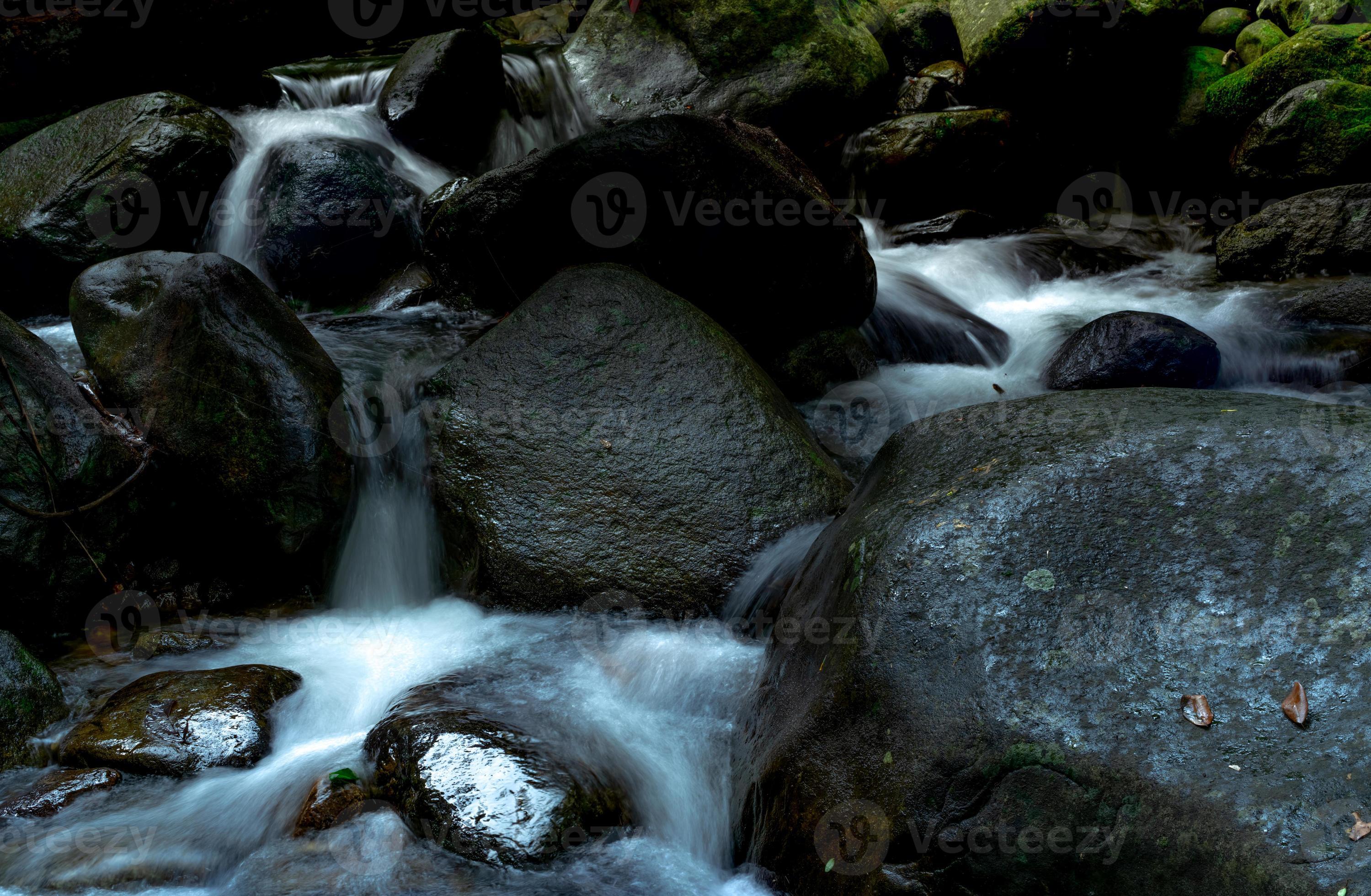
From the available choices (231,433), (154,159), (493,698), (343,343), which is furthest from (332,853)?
(154,159)

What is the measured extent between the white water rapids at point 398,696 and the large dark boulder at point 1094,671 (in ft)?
1.52

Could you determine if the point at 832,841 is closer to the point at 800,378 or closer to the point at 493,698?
the point at 493,698

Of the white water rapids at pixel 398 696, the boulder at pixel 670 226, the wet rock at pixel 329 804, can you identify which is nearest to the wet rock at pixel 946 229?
the white water rapids at pixel 398 696

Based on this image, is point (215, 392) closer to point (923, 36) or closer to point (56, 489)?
point (56, 489)

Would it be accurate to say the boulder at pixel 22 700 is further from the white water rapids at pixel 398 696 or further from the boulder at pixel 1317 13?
the boulder at pixel 1317 13

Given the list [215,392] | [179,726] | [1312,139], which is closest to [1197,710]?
[179,726]

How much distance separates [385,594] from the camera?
175 inches

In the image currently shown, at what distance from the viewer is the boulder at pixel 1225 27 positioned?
10.4 meters

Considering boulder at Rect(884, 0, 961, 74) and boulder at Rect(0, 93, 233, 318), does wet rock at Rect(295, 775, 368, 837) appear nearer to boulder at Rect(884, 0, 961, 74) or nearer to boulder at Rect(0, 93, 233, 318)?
boulder at Rect(0, 93, 233, 318)

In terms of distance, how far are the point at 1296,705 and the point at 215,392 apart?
4429mm

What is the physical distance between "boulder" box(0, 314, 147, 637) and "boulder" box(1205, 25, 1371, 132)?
1044 cm

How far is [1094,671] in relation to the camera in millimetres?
2305

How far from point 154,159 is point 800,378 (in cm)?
513

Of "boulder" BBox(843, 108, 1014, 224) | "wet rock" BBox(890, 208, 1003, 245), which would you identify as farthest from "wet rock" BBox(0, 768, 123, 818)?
"boulder" BBox(843, 108, 1014, 224)
